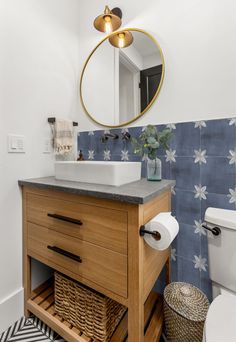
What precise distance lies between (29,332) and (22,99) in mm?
1414

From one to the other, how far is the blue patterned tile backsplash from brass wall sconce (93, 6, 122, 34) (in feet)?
2.67

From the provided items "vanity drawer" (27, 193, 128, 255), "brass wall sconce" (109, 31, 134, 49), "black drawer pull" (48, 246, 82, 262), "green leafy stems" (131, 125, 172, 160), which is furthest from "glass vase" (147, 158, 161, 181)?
"brass wall sconce" (109, 31, 134, 49)

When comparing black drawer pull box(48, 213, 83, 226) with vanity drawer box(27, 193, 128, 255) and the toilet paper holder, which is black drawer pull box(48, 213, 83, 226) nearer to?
vanity drawer box(27, 193, 128, 255)

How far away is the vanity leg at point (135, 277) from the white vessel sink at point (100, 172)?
0.27 m

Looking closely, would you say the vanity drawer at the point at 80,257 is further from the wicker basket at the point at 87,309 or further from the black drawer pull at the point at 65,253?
the wicker basket at the point at 87,309

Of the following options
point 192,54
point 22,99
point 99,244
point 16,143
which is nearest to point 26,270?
point 99,244

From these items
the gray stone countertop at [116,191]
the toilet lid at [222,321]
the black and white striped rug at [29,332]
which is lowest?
the black and white striped rug at [29,332]

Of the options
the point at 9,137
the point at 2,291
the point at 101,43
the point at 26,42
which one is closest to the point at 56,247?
the point at 2,291

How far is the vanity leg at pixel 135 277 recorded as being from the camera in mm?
753

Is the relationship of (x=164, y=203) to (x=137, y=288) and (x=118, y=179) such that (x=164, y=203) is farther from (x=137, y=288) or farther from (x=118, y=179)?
(x=137, y=288)

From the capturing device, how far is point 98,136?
5.01 ft

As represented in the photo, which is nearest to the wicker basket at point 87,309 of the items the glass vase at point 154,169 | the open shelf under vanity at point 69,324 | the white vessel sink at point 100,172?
the open shelf under vanity at point 69,324

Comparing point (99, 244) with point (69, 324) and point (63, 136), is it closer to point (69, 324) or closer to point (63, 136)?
point (69, 324)

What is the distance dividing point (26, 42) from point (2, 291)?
5.11ft
